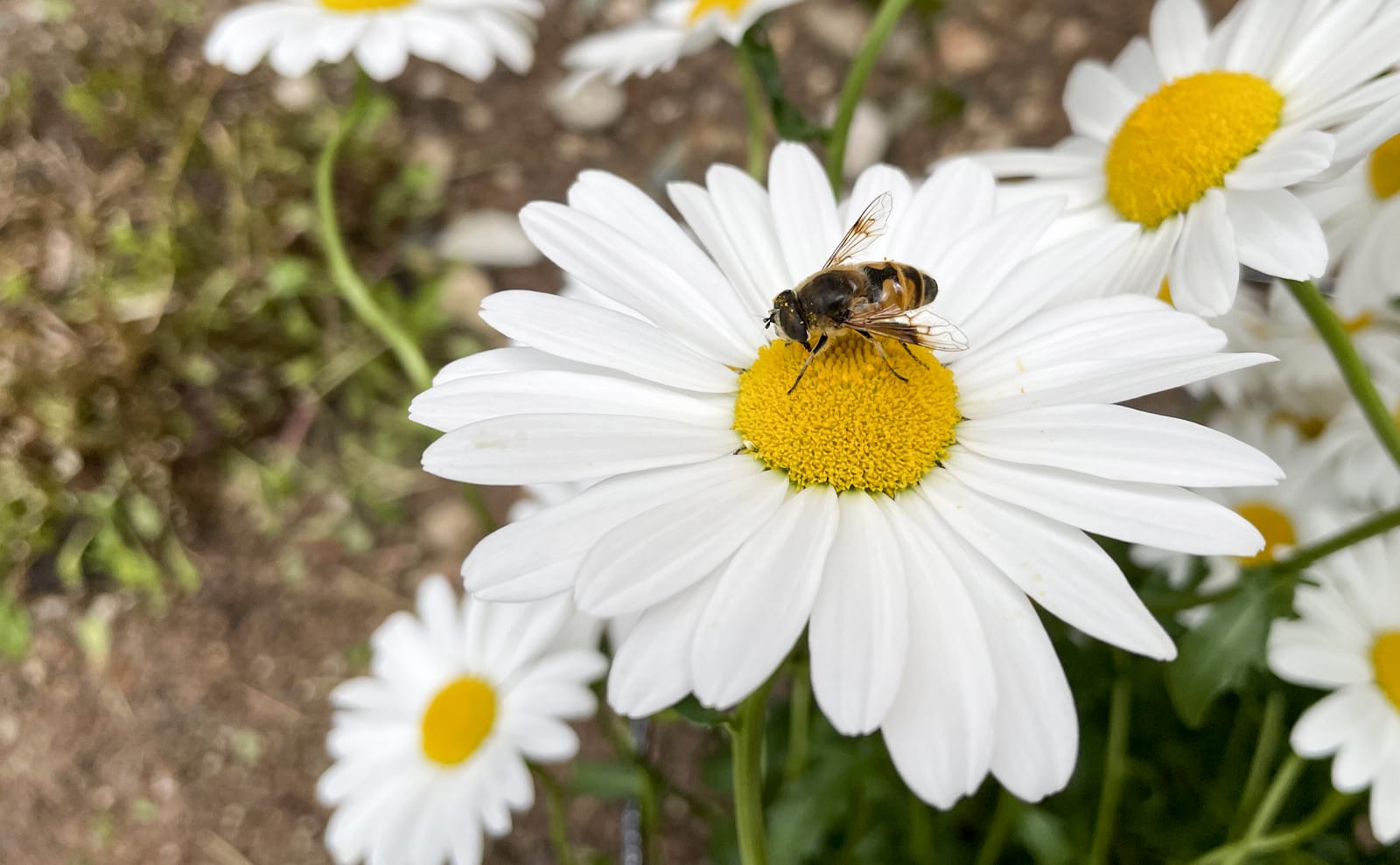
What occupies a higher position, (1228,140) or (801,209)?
(1228,140)

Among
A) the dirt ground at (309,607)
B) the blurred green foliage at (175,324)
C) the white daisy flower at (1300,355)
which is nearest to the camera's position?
the white daisy flower at (1300,355)

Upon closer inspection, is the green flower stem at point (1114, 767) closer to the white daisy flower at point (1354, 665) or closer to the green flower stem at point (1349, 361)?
the white daisy flower at point (1354, 665)

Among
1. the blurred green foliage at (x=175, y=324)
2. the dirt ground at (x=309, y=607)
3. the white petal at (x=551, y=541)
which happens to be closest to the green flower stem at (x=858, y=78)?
the white petal at (x=551, y=541)

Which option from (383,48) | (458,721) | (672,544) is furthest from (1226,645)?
(383,48)

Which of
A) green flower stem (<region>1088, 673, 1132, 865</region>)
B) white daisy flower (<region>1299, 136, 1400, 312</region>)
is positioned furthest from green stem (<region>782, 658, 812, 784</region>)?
white daisy flower (<region>1299, 136, 1400, 312</region>)

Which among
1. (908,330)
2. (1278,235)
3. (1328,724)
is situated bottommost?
(1328,724)

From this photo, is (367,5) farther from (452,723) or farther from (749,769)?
(749,769)
